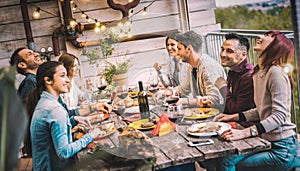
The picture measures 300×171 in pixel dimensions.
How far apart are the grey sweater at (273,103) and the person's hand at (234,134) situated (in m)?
0.05

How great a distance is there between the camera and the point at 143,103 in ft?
5.10

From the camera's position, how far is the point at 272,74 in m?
1.50

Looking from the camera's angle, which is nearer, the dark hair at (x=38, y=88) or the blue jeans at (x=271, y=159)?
the dark hair at (x=38, y=88)

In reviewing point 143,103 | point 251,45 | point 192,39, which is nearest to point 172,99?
point 143,103

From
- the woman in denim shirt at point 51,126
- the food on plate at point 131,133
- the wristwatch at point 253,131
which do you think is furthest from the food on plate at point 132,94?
the wristwatch at point 253,131

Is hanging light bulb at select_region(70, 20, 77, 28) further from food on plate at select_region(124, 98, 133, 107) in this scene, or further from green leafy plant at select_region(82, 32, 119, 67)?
food on plate at select_region(124, 98, 133, 107)

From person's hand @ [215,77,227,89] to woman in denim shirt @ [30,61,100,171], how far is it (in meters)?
0.52

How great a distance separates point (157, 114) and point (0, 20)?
0.63 m

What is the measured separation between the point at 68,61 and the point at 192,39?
44 centimetres

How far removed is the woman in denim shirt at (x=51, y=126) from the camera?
4.72ft

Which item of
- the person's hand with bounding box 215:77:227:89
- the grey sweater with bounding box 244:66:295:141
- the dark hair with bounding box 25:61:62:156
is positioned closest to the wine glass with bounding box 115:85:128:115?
the dark hair with bounding box 25:61:62:156

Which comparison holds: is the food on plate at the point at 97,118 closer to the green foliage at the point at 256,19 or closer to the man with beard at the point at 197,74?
the man with beard at the point at 197,74

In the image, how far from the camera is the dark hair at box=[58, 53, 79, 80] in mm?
1467

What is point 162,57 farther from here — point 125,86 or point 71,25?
point 71,25
